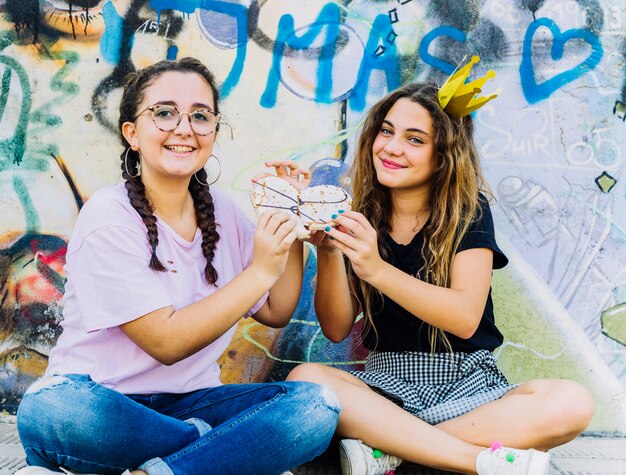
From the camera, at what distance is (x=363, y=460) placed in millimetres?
2508

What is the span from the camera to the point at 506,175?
10.9 feet

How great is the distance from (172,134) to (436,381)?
1.30 meters

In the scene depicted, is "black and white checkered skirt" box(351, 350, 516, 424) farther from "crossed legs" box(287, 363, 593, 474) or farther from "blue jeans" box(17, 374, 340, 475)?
"blue jeans" box(17, 374, 340, 475)

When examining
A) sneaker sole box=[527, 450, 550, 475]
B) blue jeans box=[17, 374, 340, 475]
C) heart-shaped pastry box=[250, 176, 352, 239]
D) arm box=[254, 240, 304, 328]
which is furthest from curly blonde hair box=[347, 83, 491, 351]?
blue jeans box=[17, 374, 340, 475]

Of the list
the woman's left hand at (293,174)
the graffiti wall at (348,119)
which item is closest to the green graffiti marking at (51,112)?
the graffiti wall at (348,119)

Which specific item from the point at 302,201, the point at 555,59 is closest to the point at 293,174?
the point at 302,201

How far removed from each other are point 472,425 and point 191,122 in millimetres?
1382

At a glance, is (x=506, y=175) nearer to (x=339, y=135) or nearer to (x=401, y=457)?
(x=339, y=135)

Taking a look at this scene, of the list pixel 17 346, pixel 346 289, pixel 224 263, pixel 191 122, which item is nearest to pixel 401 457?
pixel 346 289

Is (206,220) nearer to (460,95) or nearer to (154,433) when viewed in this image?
(154,433)

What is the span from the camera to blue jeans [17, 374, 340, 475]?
2.18 meters

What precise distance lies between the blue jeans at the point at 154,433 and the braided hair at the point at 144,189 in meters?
0.46

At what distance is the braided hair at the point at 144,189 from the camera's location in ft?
8.09

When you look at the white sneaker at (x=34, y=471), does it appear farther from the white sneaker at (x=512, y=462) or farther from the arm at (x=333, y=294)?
the white sneaker at (x=512, y=462)
